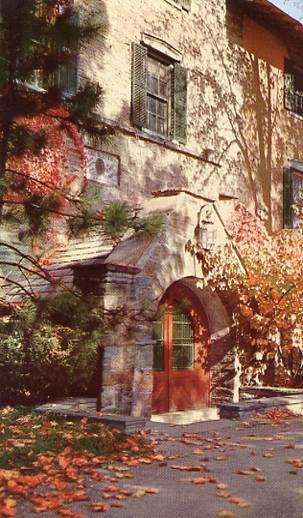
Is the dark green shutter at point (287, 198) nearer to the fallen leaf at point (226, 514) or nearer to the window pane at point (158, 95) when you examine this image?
the window pane at point (158, 95)

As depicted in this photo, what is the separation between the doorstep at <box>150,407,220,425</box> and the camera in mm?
10016

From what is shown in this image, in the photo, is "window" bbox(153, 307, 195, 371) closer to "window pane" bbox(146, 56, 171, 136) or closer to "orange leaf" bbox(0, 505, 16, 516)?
"window pane" bbox(146, 56, 171, 136)

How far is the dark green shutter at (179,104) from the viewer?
13570mm

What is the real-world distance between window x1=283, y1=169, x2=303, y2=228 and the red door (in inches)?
267

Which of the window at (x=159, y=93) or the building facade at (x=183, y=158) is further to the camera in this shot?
the window at (x=159, y=93)

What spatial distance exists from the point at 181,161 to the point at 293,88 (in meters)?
5.76

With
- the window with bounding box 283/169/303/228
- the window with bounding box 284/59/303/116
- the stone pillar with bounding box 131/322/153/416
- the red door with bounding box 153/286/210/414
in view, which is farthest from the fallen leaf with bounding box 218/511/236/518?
the window with bounding box 284/59/303/116

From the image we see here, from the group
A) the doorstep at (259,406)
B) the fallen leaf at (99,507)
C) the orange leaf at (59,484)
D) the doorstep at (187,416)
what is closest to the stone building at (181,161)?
the doorstep at (187,416)

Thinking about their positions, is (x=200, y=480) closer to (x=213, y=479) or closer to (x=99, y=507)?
(x=213, y=479)

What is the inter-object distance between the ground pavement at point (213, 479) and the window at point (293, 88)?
11.6 meters

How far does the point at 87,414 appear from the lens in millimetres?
7383

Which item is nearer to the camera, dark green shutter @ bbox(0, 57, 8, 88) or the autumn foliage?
dark green shutter @ bbox(0, 57, 8, 88)

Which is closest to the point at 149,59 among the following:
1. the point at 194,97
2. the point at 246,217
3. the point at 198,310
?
the point at 194,97

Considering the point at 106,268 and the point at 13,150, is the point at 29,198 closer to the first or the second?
the point at 13,150
